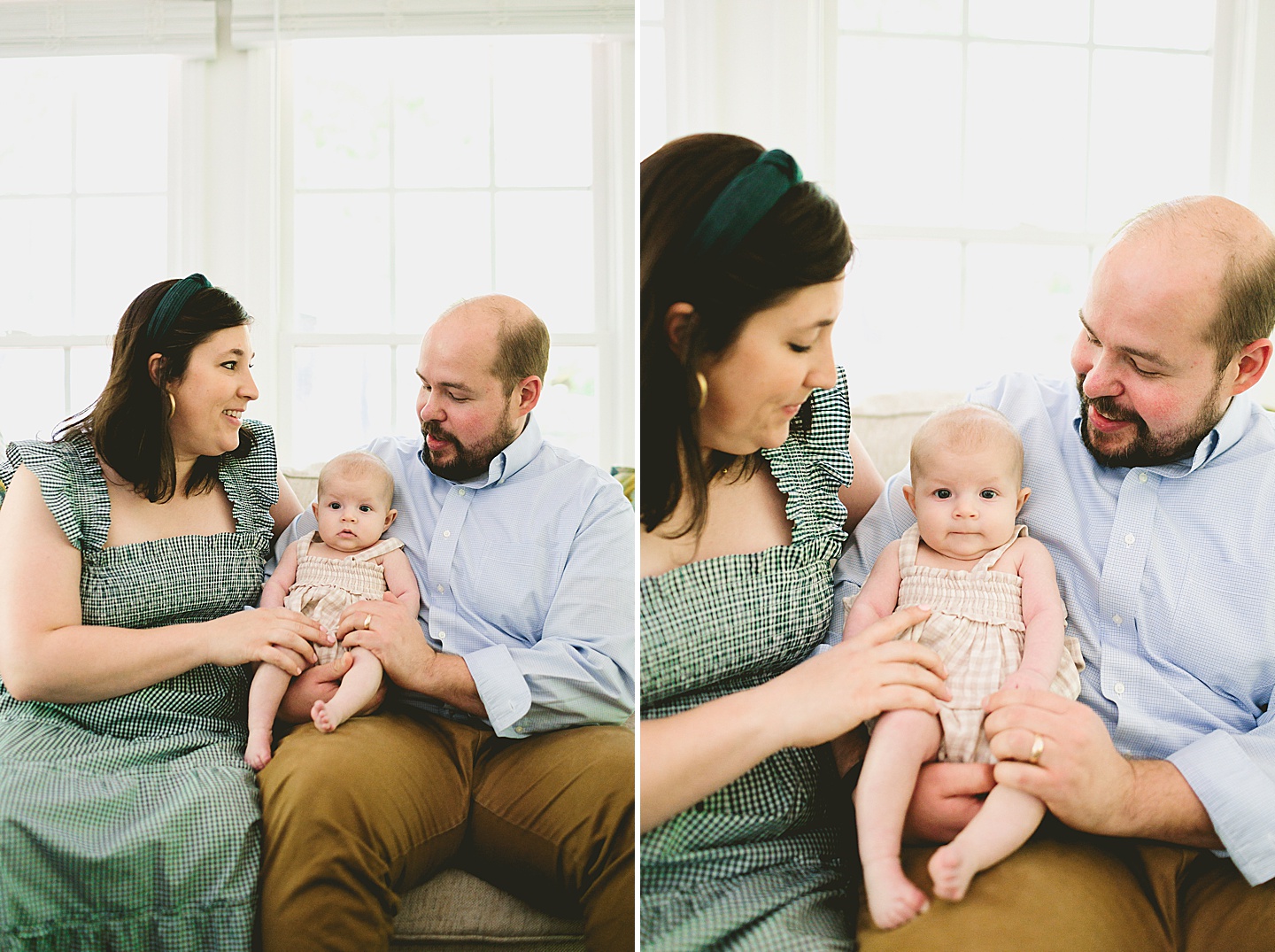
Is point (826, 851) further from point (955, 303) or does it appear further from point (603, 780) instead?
point (955, 303)

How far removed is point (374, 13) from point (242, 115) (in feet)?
0.75

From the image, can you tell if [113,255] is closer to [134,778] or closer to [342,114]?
[342,114]

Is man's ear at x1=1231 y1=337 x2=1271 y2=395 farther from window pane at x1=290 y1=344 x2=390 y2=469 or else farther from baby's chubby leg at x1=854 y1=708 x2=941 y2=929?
window pane at x1=290 y1=344 x2=390 y2=469

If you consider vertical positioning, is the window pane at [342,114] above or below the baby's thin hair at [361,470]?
above

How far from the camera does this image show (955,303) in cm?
134

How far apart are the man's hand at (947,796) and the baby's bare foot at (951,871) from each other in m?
0.03

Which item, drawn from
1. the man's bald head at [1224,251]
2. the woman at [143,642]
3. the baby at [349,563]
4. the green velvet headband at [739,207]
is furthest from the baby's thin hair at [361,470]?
the man's bald head at [1224,251]

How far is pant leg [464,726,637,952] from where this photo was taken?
1.03 metres

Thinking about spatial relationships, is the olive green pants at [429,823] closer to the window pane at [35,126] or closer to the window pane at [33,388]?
the window pane at [33,388]

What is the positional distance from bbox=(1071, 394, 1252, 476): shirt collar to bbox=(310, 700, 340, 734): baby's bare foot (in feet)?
3.07

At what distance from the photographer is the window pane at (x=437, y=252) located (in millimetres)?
1310

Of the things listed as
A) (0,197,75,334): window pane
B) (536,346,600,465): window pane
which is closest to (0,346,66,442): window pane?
(0,197,75,334): window pane

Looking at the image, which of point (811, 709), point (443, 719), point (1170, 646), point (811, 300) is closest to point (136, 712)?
point (443, 719)

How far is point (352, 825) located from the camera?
0.98 meters
